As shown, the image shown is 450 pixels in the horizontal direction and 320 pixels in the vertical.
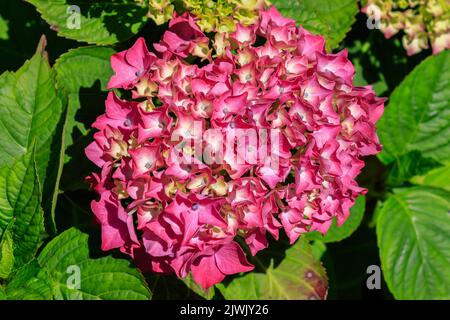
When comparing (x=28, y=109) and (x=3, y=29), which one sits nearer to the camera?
(x=28, y=109)

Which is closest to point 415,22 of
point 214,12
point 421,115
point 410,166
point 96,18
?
point 421,115

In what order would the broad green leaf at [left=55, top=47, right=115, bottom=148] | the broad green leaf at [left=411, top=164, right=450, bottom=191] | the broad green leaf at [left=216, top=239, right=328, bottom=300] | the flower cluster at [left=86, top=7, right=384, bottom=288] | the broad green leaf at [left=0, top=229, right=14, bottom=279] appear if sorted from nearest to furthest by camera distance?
the flower cluster at [left=86, top=7, right=384, bottom=288] → the broad green leaf at [left=0, top=229, right=14, bottom=279] → the broad green leaf at [left=55, top=47, right=115, bottom=148] → the broad green leaf at [left=216, top=239, right=328, bottom=300] → the broad green leaf at [left=411, top=164, right=450, bottom=191]

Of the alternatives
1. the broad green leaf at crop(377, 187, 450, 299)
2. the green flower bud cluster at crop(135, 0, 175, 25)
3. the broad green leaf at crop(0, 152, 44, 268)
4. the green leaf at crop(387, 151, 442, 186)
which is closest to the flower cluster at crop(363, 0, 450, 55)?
the green leaf at crop(387, 151, 442, 186)

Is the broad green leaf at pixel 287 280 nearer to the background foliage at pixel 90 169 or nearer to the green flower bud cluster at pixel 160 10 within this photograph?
the background foliage at pixel 90 169

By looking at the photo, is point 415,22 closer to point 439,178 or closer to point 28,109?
point 439,178

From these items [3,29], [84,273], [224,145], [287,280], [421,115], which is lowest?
[287,280]

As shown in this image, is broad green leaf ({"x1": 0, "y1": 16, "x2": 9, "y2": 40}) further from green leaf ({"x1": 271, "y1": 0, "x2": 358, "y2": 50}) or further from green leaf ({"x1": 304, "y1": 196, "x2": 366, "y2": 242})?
green leaf ({"x1": 304, "y1": 196, "x2": 366, "y2": 242})

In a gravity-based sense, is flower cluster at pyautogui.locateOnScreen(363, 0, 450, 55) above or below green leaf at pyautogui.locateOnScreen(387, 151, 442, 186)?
above
